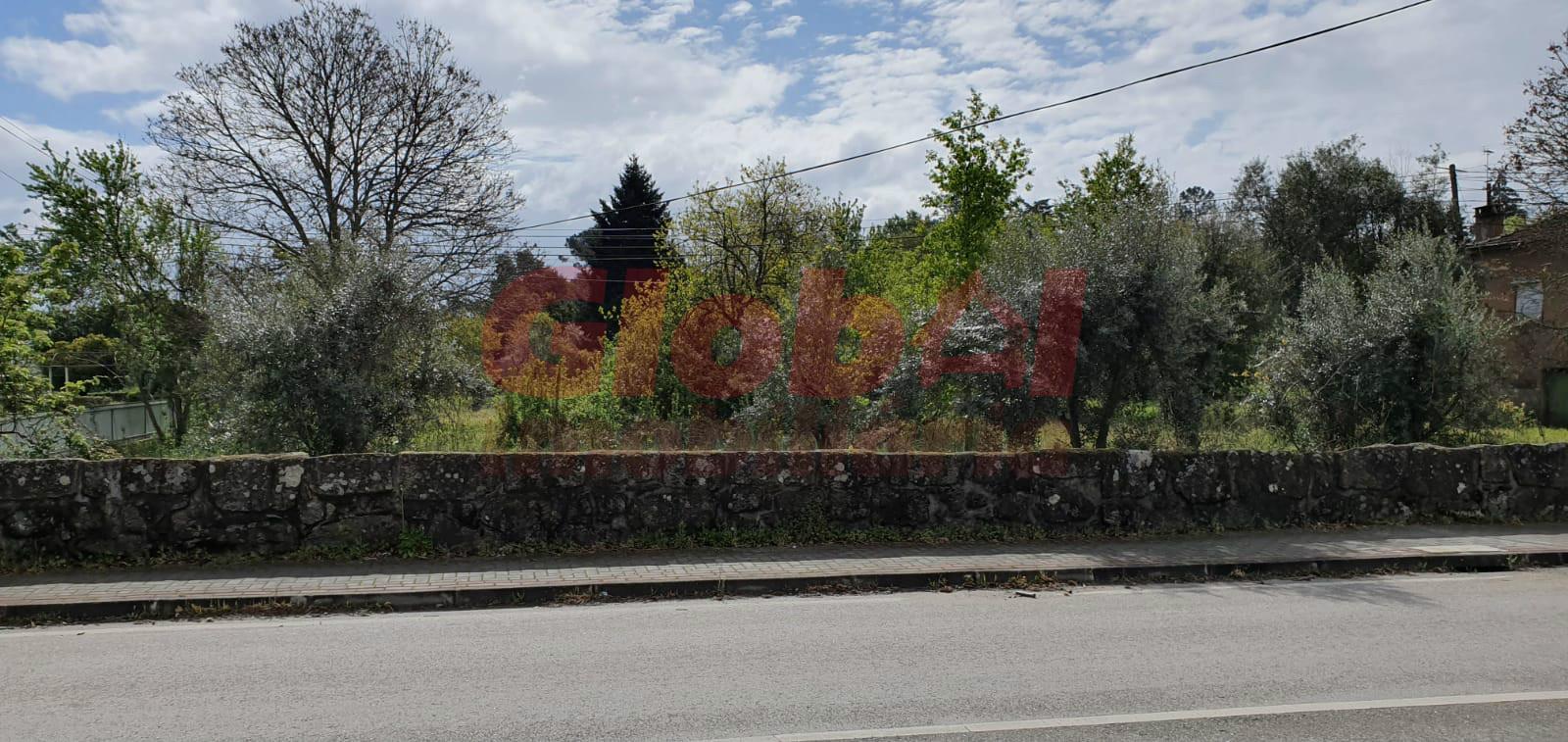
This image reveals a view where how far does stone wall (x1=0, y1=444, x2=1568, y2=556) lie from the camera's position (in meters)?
8.59

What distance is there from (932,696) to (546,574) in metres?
4.05

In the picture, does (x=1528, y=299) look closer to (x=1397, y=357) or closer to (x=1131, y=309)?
(x=1397, y=357)

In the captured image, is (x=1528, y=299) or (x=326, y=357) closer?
(x=326, y=357)

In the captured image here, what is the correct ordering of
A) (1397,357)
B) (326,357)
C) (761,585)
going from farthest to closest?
(1397,357)
(326,357)
(761,585)

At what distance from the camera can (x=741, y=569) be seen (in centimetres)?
855

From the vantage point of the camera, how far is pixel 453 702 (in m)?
5.31

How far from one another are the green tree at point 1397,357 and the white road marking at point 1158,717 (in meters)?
8.37

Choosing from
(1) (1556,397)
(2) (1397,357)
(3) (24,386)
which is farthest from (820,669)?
(1) (1556,397)

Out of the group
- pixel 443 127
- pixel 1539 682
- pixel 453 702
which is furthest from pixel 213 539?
pixel 443 127

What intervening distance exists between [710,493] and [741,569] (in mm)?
1322

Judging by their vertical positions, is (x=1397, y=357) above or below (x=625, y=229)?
below

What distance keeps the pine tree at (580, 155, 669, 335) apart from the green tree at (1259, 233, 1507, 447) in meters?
39.5

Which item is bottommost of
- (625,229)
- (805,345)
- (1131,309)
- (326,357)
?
(326,357)

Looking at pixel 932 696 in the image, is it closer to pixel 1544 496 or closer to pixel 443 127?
pixel 1544 496
